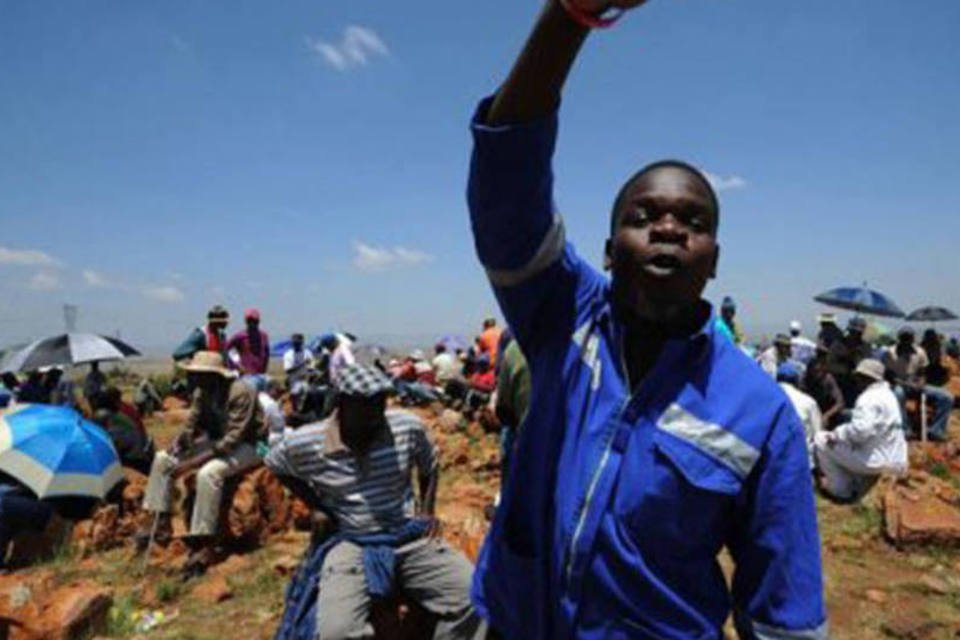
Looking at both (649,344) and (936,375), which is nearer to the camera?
(649,344)

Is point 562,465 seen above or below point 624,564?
above

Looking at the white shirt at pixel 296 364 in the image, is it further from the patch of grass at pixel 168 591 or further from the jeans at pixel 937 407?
the jeans at pixel 937 407

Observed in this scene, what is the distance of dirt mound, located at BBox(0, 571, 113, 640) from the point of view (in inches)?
175

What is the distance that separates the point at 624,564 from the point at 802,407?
7.10 metres

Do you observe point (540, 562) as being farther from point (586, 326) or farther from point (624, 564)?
point (586, 326)

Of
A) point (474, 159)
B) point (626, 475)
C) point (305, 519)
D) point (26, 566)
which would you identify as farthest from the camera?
point (305, 519)

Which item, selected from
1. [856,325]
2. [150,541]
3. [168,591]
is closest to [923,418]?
[856,325]

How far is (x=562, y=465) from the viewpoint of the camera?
1431mm

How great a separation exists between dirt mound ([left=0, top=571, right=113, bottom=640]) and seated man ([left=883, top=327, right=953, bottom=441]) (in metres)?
10.4

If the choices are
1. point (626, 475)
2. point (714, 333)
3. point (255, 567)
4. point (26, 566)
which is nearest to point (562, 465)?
point (626, 475)

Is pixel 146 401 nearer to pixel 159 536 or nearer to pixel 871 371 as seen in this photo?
pixel 159 536

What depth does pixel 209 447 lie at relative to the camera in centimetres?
668

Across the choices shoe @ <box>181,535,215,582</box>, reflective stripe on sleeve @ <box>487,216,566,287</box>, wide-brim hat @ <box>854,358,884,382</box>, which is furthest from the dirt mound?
wide-brim hat @ <box>854,358,884,382</box>

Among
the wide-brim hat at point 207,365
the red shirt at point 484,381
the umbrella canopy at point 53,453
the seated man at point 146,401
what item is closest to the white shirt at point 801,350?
the red shirt at point 484,381
